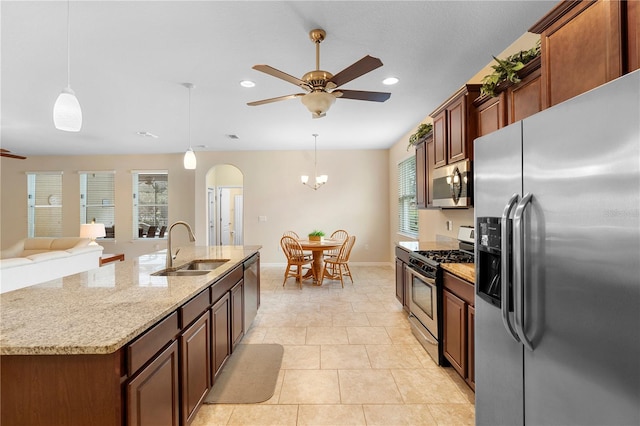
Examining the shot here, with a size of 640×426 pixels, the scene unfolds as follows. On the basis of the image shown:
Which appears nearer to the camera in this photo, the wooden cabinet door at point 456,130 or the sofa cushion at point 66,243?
the wooden cabinet door at point 456,130

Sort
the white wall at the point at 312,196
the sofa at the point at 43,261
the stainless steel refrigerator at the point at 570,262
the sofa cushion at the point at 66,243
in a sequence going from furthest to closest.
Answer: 1. the white wall at the point at 312,196
2. the sofa cushion at the point at 66,243
3. the sofa at the point at 43,261
4. the stainless steel refrigerator at the point at 570,262

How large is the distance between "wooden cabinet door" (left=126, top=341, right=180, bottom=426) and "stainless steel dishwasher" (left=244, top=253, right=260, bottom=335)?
4.65 ft

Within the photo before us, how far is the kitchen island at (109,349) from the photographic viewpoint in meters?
1.02

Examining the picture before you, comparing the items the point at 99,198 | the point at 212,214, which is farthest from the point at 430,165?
the point at 99,198

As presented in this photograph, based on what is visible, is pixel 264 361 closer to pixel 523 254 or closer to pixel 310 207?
pixel 523 254

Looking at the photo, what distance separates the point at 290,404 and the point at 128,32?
3042 mm

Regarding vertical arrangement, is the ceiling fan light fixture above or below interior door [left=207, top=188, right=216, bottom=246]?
above

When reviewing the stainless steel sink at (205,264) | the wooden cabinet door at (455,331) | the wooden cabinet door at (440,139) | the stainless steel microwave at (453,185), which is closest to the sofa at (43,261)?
the stainless steel sink at (205,264)

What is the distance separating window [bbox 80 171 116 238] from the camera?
7.20 meters

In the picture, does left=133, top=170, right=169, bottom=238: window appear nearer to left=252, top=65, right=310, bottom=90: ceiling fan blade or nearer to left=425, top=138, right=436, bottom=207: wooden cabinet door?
left=252, top=65, right=310, bottom=90: ceiling fan blade

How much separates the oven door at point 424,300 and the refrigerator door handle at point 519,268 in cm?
127

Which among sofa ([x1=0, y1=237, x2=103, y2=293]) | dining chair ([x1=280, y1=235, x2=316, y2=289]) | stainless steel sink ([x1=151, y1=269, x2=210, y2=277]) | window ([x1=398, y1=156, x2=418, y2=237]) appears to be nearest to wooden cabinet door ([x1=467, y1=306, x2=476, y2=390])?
stainless steel sink ([x1=151, y1=269, x2=210, y2=277])

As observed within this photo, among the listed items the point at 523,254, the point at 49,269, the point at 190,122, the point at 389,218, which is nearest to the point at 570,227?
the point at 523,254

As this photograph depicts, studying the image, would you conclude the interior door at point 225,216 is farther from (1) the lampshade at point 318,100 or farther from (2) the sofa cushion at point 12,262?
(1) the lampshade at point 318,100
